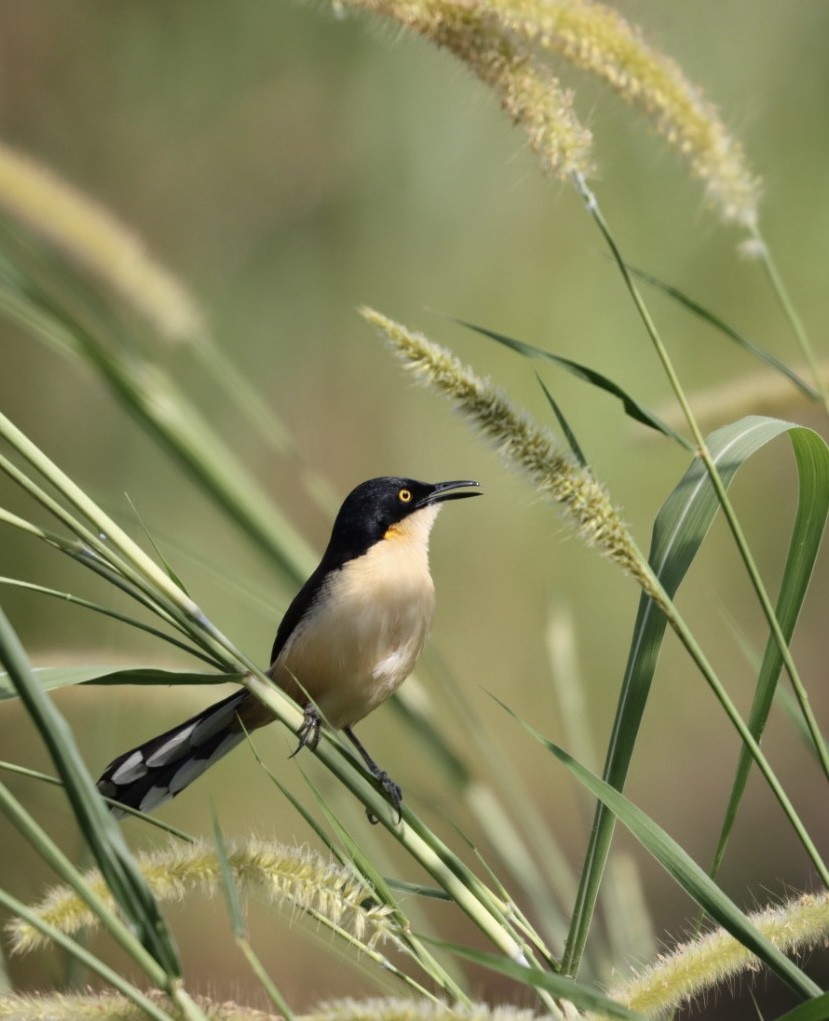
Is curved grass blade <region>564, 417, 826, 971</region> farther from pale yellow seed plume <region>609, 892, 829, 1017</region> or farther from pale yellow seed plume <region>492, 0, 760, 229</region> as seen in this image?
pale yellow seed plume <region>492, 0, 760, 229</region>

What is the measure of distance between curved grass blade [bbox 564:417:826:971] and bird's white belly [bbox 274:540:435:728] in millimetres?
976

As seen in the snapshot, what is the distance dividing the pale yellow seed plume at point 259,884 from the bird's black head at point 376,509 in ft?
4.95

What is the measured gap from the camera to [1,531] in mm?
5395

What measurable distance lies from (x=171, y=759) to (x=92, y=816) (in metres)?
1.18

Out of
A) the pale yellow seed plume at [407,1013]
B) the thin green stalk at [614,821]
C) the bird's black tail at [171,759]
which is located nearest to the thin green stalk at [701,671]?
the thin green stalk at [614,821]

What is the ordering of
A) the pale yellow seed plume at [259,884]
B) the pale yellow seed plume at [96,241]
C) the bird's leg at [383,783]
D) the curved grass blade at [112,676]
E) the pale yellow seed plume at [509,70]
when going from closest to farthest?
1. the pale yellow seed plume at [259,884]
2. the curved grass blade at [112,676]
3. the pale yellow seed plume at [509,70]
4. the bird's leg at [383,783]
5. the pale yellow seed plume at [96,241]

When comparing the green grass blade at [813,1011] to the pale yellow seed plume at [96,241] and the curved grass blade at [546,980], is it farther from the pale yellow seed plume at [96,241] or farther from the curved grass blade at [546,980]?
the pale yellow seed plume at [96,241]

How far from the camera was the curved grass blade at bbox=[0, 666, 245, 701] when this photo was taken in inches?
55.6

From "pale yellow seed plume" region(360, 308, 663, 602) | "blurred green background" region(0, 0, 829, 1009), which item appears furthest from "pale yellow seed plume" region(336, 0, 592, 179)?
"blurred green background" region(0, 0, 829, 1009)

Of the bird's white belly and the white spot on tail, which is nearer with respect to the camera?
the white spot on tail

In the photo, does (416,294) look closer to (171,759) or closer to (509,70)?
(171,759)

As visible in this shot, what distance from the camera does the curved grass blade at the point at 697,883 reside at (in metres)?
1.27

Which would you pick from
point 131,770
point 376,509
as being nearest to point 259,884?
point 131,770

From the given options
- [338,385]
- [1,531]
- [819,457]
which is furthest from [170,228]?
[819,457]
